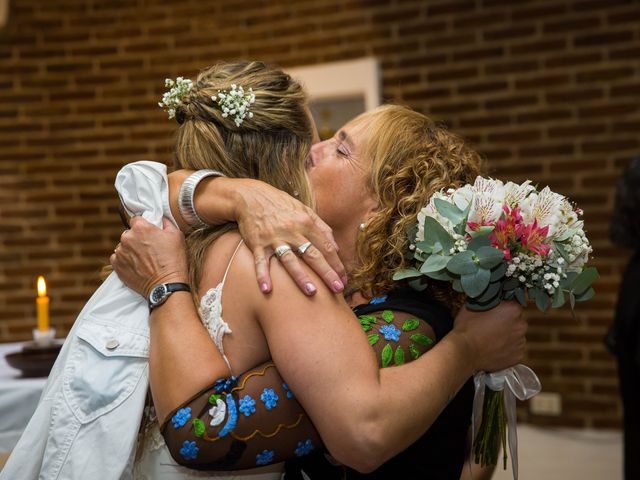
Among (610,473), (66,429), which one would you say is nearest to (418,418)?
(66,429)

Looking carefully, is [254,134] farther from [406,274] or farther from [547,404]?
[547,404]

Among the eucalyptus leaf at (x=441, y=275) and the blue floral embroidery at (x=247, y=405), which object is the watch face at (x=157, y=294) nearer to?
the blue floral embroidery at (x=247, y=405)

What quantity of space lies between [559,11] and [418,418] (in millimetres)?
3484

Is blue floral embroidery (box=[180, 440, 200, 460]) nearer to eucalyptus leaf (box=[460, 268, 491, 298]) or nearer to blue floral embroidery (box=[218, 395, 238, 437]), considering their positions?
blue floral embroidery (box=[218, 395, 238, 437])

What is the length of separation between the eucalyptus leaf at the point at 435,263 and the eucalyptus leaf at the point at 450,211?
0.07 metres

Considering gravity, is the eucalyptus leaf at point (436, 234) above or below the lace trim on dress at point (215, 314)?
above

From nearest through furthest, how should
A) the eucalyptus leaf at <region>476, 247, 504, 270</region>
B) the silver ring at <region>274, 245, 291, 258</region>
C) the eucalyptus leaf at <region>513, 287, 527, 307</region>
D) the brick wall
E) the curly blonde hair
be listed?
the silver ring at <region>274, 245, 291, 258</region>
the eucalyptus leaf at <region>476, 247, 504, 270</region>
the eucalyptus leaf at <region>513, 287, 527, 307</region>
the curly blonde hair
the brick wall

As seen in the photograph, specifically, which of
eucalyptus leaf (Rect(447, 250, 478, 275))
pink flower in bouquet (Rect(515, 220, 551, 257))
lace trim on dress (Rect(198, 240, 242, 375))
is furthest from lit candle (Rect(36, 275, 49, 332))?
pink flower in bouquet (Rect(515, 220, 551, 257))

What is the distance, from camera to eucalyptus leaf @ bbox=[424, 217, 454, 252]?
145cm

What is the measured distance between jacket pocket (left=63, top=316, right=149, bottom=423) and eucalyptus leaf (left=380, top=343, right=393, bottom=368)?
449 millimetres

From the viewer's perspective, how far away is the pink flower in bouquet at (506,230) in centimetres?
143

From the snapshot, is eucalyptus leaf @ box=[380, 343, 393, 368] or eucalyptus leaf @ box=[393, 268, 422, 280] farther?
eucalyptus leaf @ box=[393, 268, 422, 280]

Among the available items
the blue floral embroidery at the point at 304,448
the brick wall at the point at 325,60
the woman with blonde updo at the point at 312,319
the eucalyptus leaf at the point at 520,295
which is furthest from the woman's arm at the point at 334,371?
the brick wall at the point at 325,60

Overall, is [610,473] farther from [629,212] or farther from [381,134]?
[381,134]
